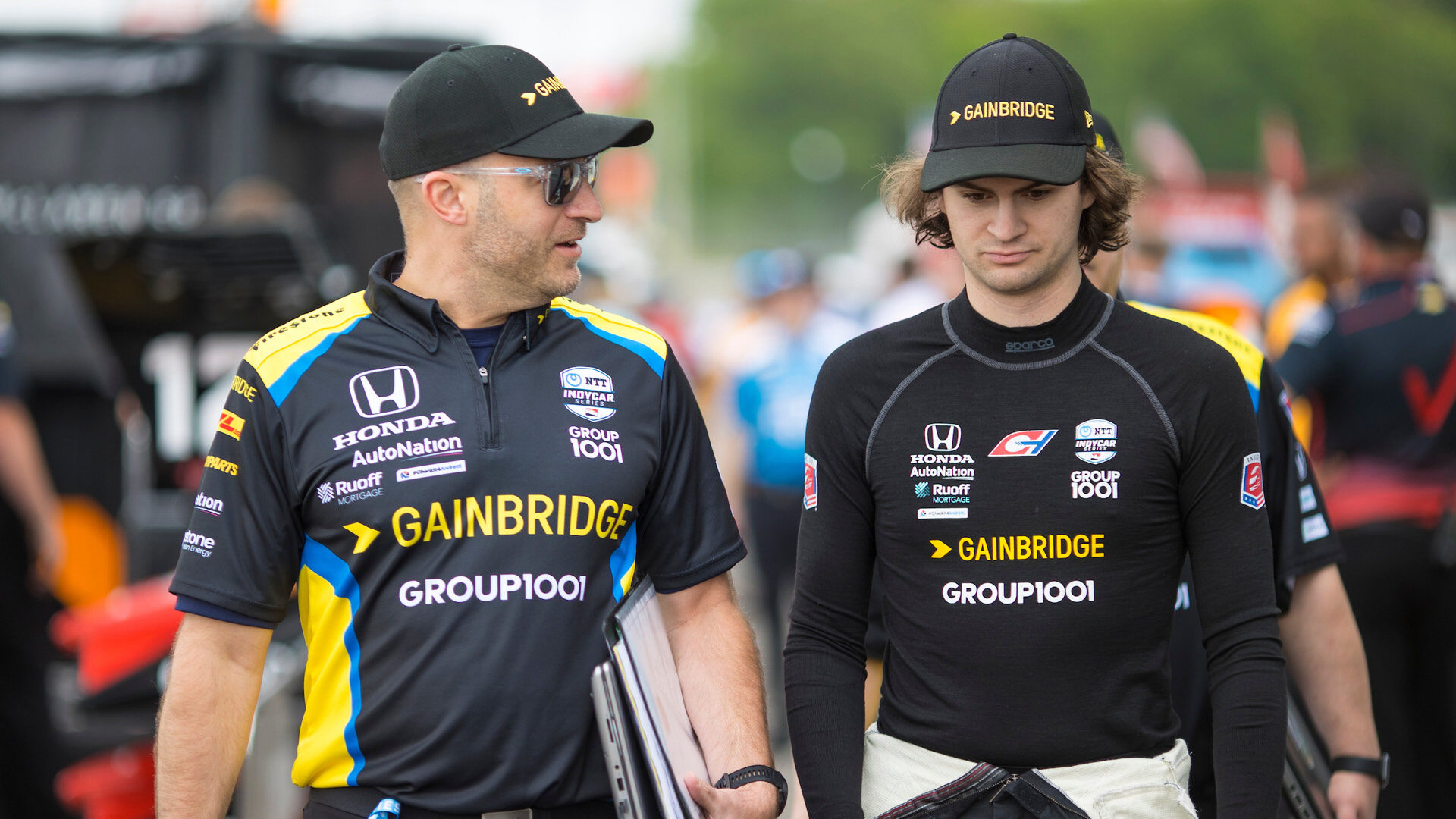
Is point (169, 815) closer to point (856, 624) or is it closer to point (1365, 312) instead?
point (856, 624)

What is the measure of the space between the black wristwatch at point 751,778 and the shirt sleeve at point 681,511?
0.38m

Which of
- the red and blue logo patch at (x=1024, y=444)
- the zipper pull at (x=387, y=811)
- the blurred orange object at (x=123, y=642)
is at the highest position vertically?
the red and blue logo patch at (x=1024, y=444)

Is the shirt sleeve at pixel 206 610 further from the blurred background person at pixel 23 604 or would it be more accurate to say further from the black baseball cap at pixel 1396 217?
the black baseball cap at pixel 1396 217

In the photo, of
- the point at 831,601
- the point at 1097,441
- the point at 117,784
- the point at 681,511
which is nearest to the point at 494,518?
the point at 681,511

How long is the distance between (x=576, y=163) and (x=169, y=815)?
1410mm

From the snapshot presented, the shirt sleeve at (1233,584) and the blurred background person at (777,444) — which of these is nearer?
the shirt sleeve at (1233,584)

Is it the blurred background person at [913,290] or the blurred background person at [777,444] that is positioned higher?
the blurred background person at [913,290]

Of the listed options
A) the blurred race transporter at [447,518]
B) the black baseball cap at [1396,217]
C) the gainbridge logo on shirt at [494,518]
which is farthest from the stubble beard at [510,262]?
the black baseball cap at [1396,217]

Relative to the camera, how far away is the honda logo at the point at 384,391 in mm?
2838

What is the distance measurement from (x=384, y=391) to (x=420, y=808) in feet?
2.48

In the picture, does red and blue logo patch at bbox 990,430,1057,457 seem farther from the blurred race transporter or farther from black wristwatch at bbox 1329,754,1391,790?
black wristwatch at bbox 1329,754,1391,790

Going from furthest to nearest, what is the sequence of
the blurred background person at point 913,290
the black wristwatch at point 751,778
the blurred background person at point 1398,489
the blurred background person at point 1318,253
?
the blurred background person at point 913,290 < the blurred background person at point 1318,253 < the blurred background person at point 1398,489 < the black wristwatch at point 751,778

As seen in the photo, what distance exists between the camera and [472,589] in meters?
2.78

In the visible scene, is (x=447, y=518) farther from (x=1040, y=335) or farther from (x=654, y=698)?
(x=1040, y=335)
